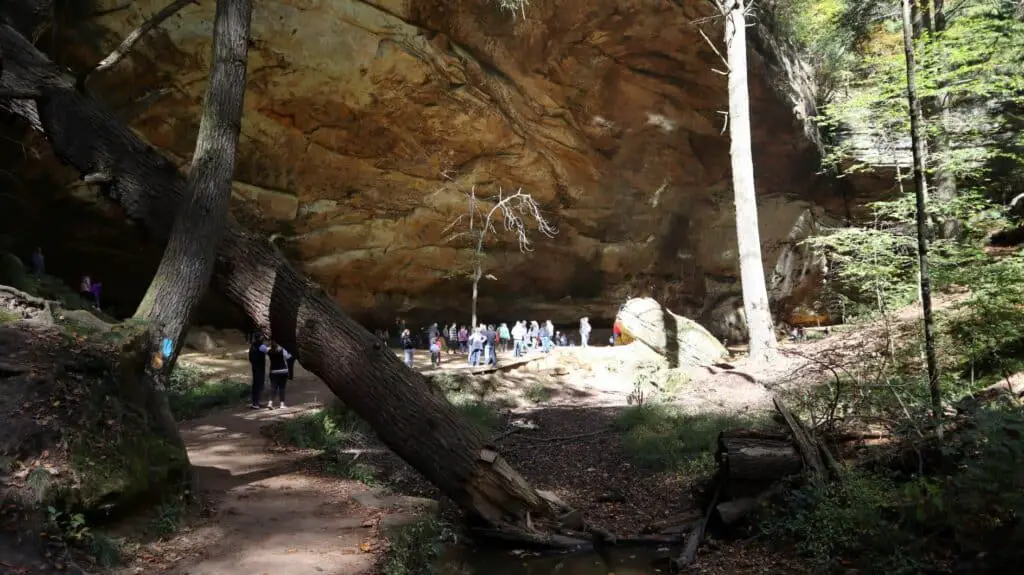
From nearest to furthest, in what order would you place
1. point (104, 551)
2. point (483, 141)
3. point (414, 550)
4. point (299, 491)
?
1. point (104, 551)
2. point (414, 550)
3. point (299, 491)
4. point (483, 141)

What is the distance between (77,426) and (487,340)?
42.6ft

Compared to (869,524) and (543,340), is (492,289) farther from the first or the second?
(869,524)

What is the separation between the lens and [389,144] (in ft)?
59.1

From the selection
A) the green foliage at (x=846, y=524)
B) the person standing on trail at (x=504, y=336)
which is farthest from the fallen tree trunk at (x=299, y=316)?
the person standing on trail at (x=504, y=336)

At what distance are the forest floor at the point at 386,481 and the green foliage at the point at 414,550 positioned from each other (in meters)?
0.13

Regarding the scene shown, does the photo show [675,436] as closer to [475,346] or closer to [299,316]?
[299,316]

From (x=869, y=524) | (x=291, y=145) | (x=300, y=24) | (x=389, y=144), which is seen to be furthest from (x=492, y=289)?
(x=869, y=524)

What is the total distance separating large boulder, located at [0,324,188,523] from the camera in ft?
11.2

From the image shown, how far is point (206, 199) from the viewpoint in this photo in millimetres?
5223

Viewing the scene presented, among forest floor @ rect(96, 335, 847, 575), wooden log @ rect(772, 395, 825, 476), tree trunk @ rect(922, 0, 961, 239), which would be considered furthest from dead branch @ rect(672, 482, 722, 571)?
tree trunk @ rect(922, 0, 961, 239)

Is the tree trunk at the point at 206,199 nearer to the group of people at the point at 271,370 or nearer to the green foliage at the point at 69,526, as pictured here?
the green foliage at the point at 69,526

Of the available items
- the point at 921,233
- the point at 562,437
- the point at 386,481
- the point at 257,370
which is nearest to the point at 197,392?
the point at 257,370

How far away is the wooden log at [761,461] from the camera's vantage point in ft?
16.8

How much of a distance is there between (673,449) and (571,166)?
14809 millimetres
